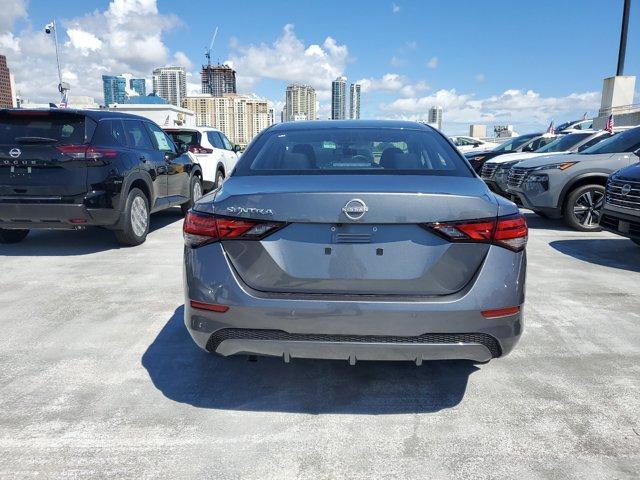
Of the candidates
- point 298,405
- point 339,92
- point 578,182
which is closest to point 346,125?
point 298,405

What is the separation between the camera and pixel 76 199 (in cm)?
589

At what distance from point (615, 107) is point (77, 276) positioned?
30756 millimetres

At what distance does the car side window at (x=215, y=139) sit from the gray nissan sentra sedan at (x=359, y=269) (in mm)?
9879

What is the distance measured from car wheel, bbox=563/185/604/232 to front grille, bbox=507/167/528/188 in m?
0.91

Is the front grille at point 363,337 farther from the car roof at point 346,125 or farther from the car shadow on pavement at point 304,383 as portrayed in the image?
the car roof at point 346,125

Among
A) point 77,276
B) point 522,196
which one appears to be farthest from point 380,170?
point 522,196

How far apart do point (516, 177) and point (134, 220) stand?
21.7ft

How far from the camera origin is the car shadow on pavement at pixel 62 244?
259 inches

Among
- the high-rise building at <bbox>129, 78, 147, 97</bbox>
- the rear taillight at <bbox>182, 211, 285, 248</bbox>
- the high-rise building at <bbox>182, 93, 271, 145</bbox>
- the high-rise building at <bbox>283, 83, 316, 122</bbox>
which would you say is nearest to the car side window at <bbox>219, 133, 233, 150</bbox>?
the rear taillight at <bbox>182, 211, 285, 248</bbox>

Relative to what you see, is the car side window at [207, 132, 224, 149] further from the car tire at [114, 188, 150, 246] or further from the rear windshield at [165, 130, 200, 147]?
the car tire at [114, 188, 150, 246]

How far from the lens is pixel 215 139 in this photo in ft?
40.4

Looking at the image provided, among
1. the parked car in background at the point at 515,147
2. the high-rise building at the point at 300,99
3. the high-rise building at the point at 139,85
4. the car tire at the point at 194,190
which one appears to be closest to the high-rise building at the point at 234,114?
the high-rise building at the point at 300,99

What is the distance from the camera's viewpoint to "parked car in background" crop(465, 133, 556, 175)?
49.0 feet

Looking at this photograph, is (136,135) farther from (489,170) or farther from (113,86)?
(113,86)
